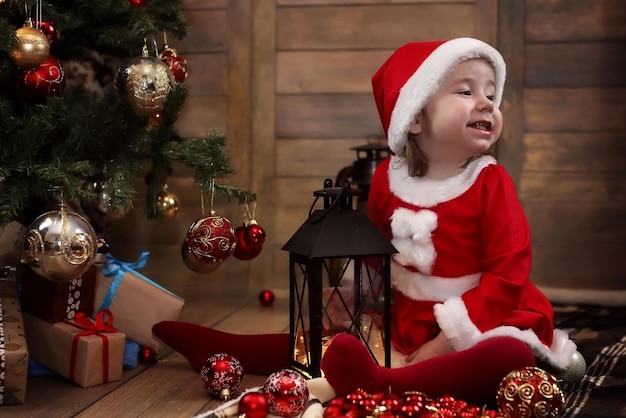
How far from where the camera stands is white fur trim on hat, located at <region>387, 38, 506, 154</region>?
1398 millimetres

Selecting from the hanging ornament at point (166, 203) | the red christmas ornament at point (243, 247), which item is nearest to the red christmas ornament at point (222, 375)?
the red christmas ornament at point (243, 247)

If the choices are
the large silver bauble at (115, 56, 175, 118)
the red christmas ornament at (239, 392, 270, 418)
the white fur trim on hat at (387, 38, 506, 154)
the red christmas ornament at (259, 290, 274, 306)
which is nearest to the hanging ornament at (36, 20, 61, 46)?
the large silver bauble at (115, 56, 175, 118)

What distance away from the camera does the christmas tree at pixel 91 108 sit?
145 cm

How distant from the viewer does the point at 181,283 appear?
2508mm

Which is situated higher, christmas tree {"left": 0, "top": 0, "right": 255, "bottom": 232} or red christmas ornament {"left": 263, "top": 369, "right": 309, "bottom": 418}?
christmas tree {"left": 0, "top": 0, "right": 255, "bottom": 232}

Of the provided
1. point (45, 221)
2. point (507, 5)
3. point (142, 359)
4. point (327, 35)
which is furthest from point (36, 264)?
point (507, 5)

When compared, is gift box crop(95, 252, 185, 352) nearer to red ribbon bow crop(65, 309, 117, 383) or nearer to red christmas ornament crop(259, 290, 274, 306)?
red ribbon bow crop(65, 309, 117, 383)

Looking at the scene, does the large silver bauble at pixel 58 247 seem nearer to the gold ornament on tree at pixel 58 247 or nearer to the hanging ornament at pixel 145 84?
the gold ornament on tree at pixel 58 247

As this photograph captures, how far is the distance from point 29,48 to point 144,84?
0.95 ft

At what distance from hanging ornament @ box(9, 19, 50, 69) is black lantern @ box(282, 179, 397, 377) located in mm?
590

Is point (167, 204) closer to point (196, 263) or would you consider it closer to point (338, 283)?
point (196, 263)

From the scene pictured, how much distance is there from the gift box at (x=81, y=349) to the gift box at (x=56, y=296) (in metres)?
0.02

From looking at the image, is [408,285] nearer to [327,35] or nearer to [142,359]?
[142,359]

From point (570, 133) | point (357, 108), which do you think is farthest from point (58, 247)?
point (570, 133)
